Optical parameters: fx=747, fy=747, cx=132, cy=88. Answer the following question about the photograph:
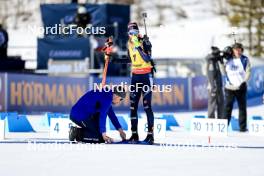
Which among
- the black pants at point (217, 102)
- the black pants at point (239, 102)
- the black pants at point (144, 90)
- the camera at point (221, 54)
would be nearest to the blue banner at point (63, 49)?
the black pants at point (217, 102)

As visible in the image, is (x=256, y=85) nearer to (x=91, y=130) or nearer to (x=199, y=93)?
(x=199, y=93)

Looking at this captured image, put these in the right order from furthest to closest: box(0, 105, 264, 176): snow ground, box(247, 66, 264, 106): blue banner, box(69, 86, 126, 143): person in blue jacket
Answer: box(247, 66, 264, 106): blue banner
box(69, 86, 126, 143): person in blue jacket
box(0, 105, 264, 176): snow ground

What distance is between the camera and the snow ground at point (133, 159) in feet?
26.6

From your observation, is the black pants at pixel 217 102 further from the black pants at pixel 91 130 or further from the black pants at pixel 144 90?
the black pants at pixel 91 130

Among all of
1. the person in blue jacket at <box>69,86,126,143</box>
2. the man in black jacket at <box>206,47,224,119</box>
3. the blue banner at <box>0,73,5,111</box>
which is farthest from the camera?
the blue banner at <box>0,73,5,111</box>

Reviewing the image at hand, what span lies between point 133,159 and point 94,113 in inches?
79.7

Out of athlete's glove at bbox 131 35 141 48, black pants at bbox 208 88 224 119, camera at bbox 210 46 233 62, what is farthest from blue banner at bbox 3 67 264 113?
athlete's glove at bbox 131 35 141 48

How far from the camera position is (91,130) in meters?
11.1

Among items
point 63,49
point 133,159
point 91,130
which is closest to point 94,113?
point 91,130

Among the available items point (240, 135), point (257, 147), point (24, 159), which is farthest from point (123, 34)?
point (24, 159)

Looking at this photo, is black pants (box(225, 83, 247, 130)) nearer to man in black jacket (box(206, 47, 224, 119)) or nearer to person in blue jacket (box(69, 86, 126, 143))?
man in black jacket (box(206, 47, 224, 119))

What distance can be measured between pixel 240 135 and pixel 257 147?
268 centimetres

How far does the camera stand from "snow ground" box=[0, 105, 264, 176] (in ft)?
26.6

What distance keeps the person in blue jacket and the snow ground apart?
316 millimetres
